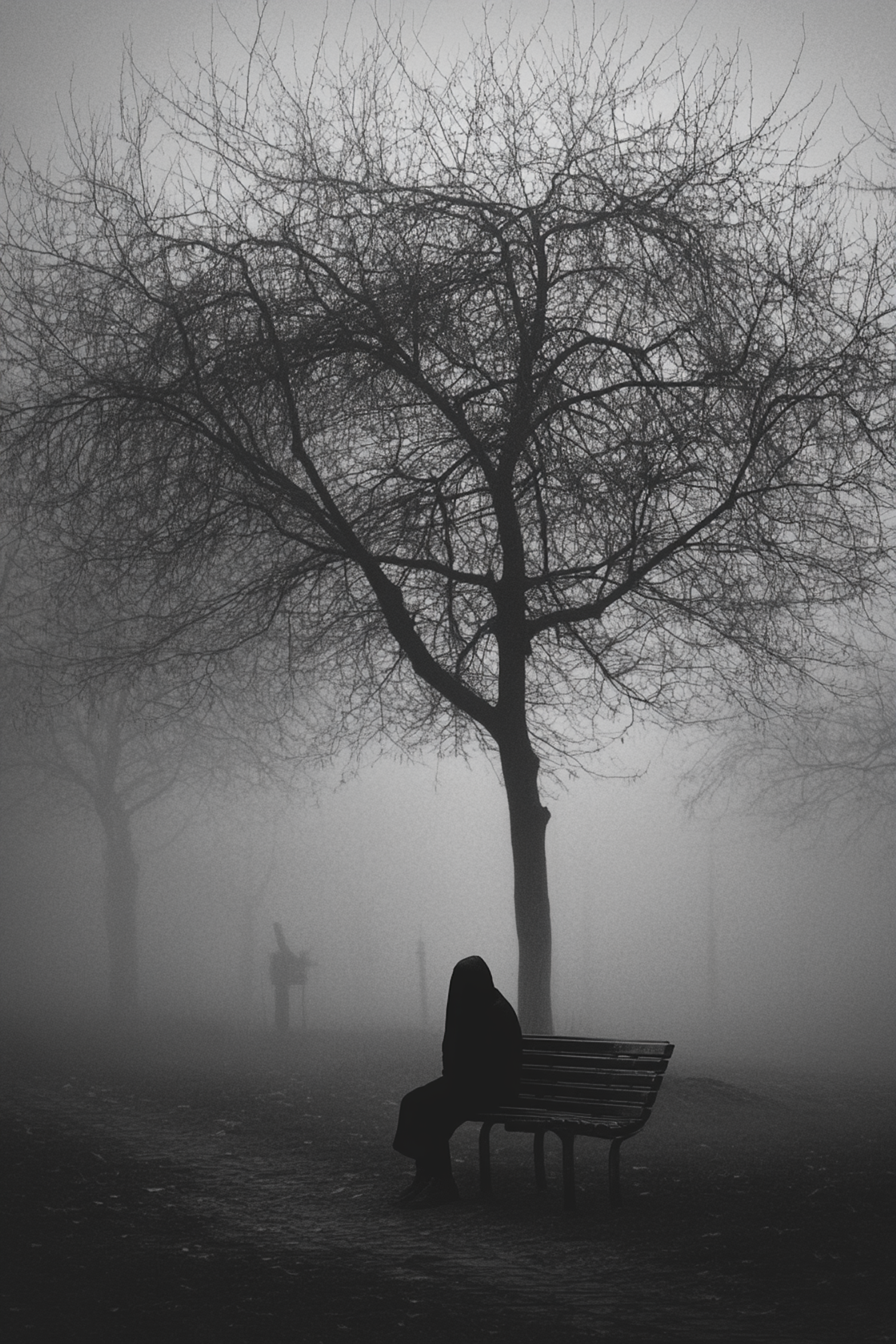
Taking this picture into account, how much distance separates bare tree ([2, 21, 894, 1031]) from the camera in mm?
12766

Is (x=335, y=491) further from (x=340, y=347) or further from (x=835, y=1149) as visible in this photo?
(x=835, y=1149)

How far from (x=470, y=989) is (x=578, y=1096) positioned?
938mm

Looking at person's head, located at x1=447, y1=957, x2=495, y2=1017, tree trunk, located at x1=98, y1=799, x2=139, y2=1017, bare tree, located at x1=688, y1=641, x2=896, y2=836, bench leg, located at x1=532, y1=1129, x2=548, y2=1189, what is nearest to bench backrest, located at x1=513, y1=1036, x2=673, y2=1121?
bench leg, located at x1=532, y1=1129, x2=548, y2=1189

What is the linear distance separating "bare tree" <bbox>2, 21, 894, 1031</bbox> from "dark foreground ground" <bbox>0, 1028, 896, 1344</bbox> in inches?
163

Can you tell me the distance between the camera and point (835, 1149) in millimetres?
9625

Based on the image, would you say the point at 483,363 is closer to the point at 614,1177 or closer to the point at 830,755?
the point at 614,1177

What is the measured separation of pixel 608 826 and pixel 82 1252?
2479 inches

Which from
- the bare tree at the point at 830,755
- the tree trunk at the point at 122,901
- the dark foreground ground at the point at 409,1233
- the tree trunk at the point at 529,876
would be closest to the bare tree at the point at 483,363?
the tree trunk at the point at 529,876

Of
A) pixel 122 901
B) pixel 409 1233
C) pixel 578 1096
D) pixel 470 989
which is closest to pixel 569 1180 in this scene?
pixel 578 1096

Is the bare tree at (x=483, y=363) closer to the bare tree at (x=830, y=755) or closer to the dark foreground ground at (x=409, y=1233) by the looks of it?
the dark foreground ground at (x=409, y=1233)

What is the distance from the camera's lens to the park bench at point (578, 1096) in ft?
24.1

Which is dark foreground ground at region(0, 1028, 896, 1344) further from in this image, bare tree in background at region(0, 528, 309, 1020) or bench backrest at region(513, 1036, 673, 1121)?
bare tree in background at region(0, 528, 309, 1020)

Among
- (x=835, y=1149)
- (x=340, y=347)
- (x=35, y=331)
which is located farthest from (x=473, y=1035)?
(x=35, y=331)

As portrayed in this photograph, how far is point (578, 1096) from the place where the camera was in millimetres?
7930
